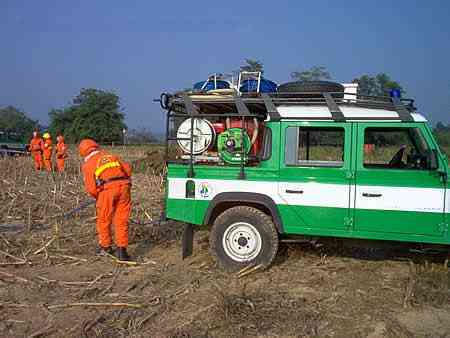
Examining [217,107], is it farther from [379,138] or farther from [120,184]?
[379,138]

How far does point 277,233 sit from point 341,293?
3.72 feet

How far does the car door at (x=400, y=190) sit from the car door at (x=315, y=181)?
17 cm

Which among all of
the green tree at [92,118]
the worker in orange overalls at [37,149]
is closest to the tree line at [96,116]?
the green tree at [92,118]

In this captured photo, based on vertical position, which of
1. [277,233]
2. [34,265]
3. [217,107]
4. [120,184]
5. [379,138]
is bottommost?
[34,265]

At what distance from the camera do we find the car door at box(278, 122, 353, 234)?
5453 millimetres

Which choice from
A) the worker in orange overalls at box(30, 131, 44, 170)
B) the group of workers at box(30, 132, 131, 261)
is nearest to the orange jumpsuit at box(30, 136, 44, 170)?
the worker in orange overalls at box(30, 131, 44, 170)

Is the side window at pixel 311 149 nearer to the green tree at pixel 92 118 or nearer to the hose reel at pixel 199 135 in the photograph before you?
the hose reel at pixel 199 135

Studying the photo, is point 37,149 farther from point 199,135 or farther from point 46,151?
point 199,135

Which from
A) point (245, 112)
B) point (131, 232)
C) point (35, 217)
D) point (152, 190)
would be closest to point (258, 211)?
point (245, 112)

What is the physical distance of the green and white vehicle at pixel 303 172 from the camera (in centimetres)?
529

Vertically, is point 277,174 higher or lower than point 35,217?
higher

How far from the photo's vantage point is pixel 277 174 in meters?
5.62

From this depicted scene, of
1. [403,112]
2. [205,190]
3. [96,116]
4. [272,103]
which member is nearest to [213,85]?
[272,103]

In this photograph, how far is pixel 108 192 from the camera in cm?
612
